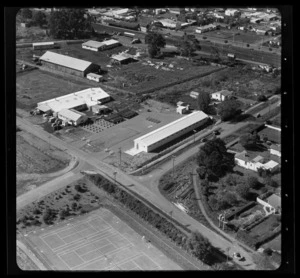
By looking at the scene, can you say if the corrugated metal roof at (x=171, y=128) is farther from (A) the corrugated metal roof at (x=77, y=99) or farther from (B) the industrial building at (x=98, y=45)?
(B) the industrial building at (x=98, y=45)

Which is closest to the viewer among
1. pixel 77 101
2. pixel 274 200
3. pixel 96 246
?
pixel 96 246

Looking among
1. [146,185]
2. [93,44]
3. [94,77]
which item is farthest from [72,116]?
[93,44]

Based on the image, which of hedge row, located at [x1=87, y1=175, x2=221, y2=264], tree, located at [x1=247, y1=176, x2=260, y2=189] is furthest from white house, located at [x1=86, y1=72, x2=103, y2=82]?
tree, located at [x1=247, y1=176, x2=260, y2=189]

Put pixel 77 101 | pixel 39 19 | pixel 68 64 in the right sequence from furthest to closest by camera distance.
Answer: pixel 39 19 < pixel 68 64 < pixel 77 101

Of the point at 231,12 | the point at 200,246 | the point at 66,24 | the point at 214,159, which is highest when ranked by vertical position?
the point at 231,12

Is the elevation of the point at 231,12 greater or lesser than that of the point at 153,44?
greater

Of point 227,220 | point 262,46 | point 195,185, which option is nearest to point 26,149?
point 195,185

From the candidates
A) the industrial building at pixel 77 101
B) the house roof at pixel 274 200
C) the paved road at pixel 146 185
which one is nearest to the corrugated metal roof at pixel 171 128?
the paved road at pixel 146 185

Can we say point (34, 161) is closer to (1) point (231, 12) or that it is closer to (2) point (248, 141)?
(2) point (248, 141)
